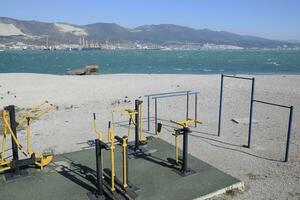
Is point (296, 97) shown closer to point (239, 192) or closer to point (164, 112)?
point (164, 112)

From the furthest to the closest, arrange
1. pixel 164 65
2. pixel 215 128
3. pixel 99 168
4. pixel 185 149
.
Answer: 1. pixel 164 65
2. pixel 215 128
3. pixel 185 149
4. pixel 99 168

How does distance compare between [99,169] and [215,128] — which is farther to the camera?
[215,128]

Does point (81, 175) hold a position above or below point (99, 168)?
below

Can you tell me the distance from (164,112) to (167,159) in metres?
6.06

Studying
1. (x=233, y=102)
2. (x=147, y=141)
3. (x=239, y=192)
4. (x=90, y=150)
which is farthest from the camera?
(x=233, y=102)

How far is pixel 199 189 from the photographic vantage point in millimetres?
6223

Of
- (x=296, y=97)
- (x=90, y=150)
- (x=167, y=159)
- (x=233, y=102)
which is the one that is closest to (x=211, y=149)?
(x=167, y=159)

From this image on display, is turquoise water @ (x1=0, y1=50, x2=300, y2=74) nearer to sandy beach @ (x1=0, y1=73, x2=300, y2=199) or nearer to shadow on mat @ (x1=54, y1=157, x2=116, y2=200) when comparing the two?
sandy beach @ (x1=0, y1=73, x2=300, y2=199)

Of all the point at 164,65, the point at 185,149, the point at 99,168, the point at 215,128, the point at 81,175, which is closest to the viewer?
the point at 99,168

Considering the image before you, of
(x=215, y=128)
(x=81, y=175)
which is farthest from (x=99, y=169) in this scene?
(x=215, y=128)

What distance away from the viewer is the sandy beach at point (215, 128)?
23.7 ft

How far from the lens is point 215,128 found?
11.3m

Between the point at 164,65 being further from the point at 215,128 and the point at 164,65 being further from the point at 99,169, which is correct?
the point at 99,169

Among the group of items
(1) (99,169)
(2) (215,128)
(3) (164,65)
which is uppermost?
(1) (99,169)
